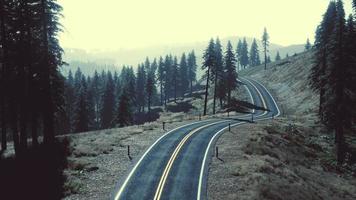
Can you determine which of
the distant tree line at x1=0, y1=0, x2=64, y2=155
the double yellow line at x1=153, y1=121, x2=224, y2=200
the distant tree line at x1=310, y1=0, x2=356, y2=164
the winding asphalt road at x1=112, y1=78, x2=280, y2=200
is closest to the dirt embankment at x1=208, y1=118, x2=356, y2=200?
the winding asphalt road at x1=112, y1=78, x2=280, y2=200

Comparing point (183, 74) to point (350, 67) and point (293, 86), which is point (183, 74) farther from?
point (350, 67)

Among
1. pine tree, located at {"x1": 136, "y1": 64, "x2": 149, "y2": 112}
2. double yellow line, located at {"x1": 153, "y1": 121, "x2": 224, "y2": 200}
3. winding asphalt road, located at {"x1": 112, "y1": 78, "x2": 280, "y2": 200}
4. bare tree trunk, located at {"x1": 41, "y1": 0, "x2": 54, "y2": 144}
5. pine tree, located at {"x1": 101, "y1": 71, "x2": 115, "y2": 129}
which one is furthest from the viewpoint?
pine tree, located at {"x1": 136, "y1": 64, "x2": 149, "y2": 112}

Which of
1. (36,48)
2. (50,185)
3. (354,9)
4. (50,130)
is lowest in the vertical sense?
(50,185)

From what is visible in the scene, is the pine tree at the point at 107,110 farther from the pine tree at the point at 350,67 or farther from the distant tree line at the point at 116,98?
the pine tree at the point at 350,67

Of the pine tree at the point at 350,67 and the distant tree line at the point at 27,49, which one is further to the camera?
the pine tree at the point at 350,67

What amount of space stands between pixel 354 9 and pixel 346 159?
74.2 feet

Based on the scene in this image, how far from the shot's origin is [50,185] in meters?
21.5

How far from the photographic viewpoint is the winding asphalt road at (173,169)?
21453 mm

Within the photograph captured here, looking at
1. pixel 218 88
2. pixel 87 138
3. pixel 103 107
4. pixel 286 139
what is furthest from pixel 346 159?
pixel 103 107

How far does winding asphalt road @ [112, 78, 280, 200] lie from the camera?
2145 cm

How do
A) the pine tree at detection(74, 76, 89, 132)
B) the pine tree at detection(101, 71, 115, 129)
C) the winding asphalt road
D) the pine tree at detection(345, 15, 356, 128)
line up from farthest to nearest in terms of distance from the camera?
the pine tree at detection(101, 71, 115, 129), the pine tree at detection(74, 76, 89, 132), the pine tree at detection(345, 15, 356, 128), the winding asphalt road

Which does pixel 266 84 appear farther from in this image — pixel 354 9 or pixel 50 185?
pixel 50 185

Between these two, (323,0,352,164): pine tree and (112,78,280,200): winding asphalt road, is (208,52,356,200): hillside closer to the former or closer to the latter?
(112,78,280,200): winding asphalt road

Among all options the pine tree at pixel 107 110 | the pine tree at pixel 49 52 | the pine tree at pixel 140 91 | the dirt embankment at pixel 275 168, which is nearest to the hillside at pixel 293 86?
the dirt embankment at pixel 275 168
